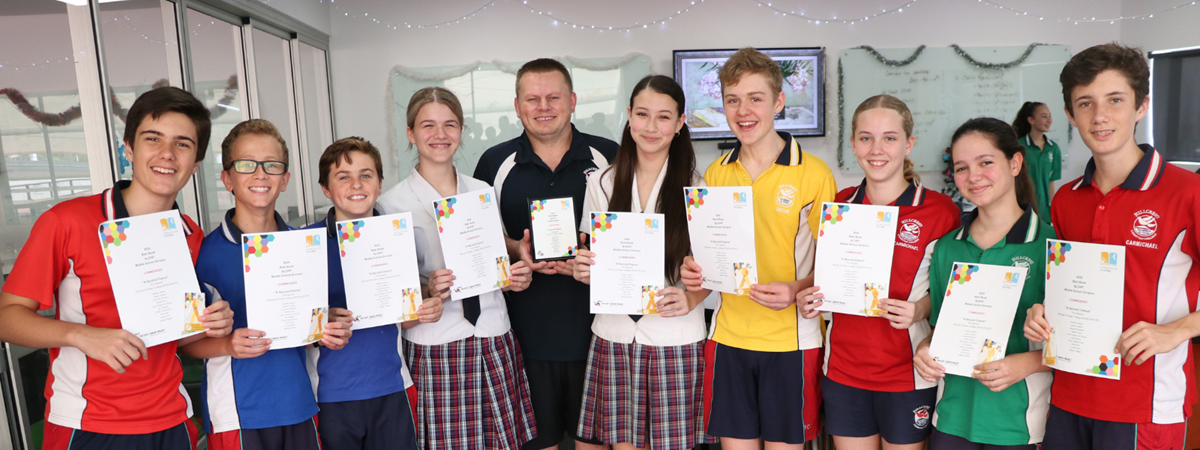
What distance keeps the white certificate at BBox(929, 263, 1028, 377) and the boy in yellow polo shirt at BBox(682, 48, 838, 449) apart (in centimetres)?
38

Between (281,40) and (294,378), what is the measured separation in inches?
142

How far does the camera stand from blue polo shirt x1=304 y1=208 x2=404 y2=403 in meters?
1.77

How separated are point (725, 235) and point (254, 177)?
4.24 ft

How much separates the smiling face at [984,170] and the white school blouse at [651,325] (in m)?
0.74

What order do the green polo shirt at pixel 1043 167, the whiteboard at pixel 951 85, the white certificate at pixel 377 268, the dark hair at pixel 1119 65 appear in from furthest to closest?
the whiteboard at pixel 951 85 < the green polo shirt at pixel 1043 167 < the white certificate at pixel 377 268 < the dark hair at pixel 1119 65

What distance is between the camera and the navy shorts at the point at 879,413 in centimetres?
175

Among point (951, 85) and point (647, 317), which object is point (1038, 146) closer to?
point (951, 85)

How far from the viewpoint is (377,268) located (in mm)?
1748

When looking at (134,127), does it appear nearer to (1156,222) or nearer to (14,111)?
(14,111)

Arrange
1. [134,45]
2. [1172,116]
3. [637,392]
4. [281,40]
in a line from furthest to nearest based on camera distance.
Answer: [1172,116] → [281,40] → [134,45] → [637,392]

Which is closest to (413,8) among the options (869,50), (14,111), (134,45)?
(134,45)

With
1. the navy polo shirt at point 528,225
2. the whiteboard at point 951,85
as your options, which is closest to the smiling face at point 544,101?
the navy polo shirt at point 528,225

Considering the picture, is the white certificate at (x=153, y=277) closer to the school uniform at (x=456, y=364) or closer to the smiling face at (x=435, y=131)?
the school uniform at (x=456, y=364)

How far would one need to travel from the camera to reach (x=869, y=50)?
211 inches
